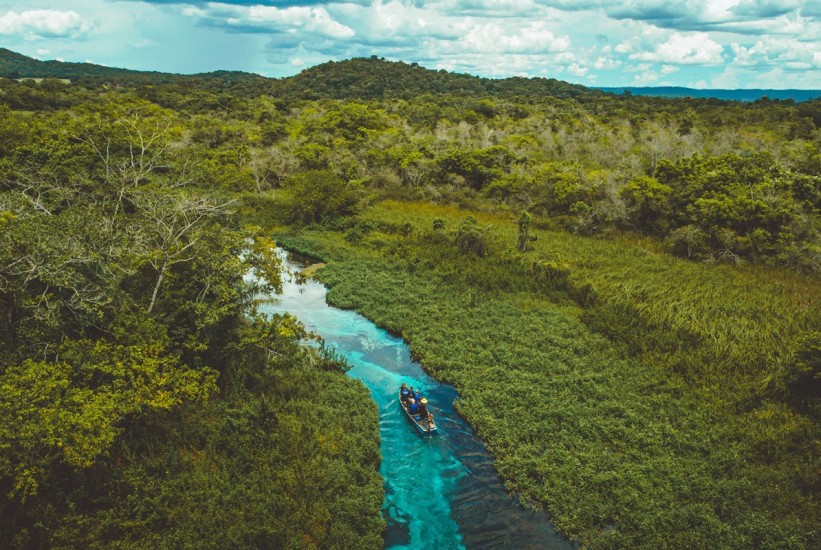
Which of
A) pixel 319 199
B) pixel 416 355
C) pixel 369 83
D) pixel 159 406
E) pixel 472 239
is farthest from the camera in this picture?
pixel 369 83

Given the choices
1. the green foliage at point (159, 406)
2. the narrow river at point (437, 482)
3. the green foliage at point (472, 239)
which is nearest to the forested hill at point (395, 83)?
the green foliage at point (472, 239)

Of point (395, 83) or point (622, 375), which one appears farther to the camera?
point (395, 83)

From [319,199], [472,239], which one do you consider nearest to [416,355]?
[472,239]

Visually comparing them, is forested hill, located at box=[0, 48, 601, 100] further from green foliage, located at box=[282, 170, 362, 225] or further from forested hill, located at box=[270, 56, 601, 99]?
green foliage, located at box=[282, 170, 362, 225]

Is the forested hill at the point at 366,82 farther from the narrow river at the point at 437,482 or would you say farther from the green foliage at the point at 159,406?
the green foliage at the point at 159,406

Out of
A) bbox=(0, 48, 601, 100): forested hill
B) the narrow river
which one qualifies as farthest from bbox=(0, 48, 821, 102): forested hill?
the narrow river

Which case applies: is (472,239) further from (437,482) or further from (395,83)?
(395,83)
